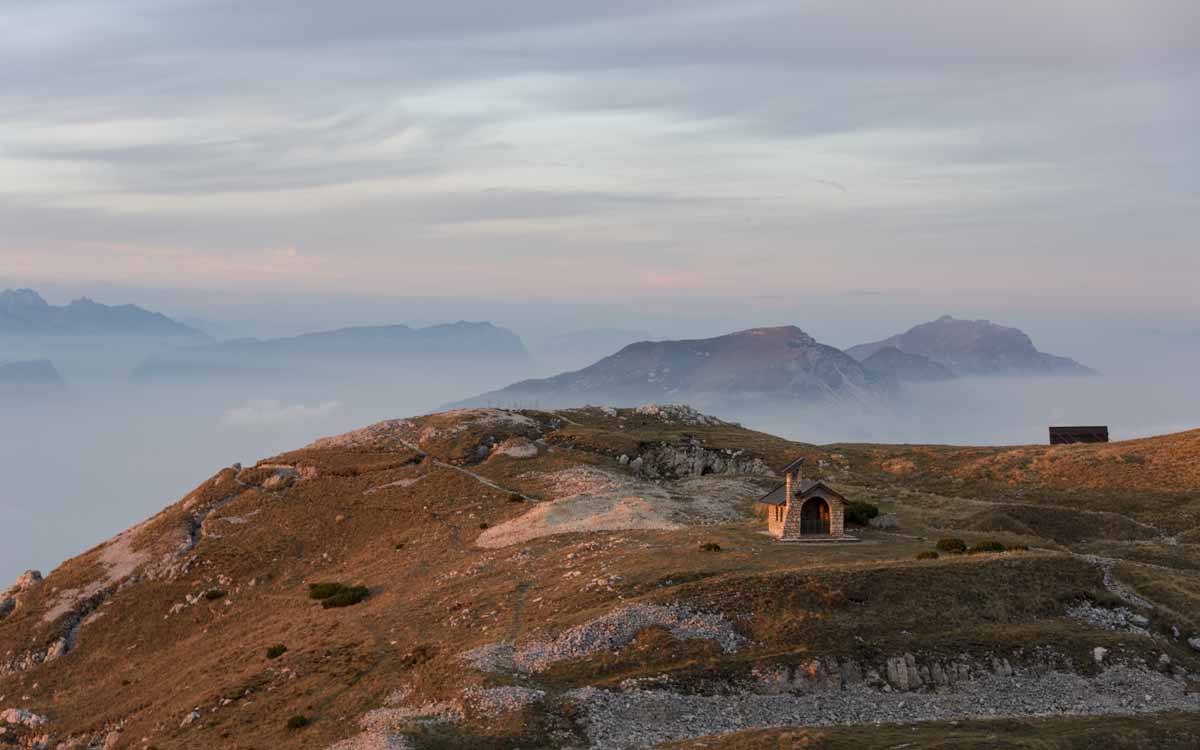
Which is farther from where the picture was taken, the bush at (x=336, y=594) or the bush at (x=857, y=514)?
the bush at (x=857, y=514)

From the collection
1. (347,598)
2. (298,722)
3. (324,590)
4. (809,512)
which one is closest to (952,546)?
(809,512)

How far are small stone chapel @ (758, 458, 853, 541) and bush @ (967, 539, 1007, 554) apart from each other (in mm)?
9373

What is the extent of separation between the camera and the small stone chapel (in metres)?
70.9

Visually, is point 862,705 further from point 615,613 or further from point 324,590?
point 324,590

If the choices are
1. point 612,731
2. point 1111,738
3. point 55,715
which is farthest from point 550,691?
point 55,715

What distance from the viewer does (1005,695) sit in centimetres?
4628

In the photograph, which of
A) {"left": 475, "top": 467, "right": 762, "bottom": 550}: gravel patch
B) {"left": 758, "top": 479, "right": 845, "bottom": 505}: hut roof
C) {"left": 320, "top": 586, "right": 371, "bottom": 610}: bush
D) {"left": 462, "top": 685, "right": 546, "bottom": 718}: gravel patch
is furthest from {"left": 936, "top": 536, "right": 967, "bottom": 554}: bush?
{"left": 320, "top": 586, "right": 371, "bottom": 610}: bush

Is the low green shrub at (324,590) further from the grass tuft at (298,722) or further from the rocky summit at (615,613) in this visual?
the grass tuft at (298,722)

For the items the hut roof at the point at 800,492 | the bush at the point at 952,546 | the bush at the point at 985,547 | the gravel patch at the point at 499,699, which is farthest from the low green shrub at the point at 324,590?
the bush at the point at 985,547

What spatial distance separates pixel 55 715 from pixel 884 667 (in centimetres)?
6296

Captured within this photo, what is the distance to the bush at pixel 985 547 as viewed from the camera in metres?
63.9

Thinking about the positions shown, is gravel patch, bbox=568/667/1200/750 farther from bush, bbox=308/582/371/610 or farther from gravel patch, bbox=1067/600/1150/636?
bush, bbox=308/582/371/610

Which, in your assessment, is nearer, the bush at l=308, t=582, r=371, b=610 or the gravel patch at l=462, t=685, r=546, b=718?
the gravel patch at l=462, t=685, r=546, b=718

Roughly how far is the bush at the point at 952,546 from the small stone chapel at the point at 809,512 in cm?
734
